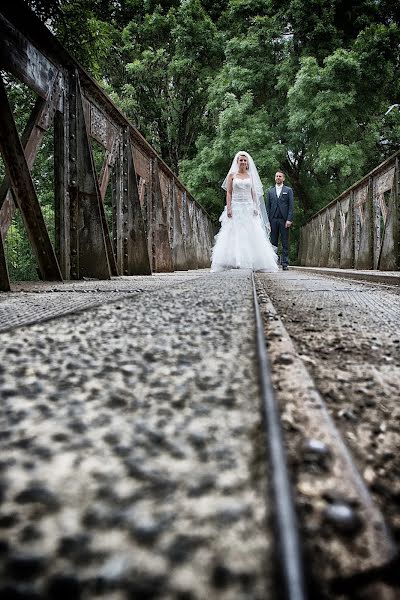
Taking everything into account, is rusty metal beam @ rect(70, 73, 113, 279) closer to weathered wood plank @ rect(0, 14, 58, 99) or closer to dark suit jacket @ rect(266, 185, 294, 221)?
weathered wood plank @ rect(0, 14, 58, 99)

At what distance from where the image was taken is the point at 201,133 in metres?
19.1

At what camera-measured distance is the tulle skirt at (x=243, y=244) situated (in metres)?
7.75

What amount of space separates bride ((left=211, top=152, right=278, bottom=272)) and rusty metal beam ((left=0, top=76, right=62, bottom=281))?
4731 mm

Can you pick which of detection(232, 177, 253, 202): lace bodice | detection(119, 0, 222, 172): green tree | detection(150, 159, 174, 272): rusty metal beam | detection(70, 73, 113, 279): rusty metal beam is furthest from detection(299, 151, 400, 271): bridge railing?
detection(119, 0, 222, 172): green tree

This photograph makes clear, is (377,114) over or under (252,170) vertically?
over

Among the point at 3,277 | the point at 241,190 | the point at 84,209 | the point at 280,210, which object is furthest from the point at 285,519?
the point at 280,210

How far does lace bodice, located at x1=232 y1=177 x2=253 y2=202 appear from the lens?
8.31 metres

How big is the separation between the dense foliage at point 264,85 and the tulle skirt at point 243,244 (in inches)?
290

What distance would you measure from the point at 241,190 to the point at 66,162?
5.09 metres

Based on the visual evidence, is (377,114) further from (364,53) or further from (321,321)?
(321,321)

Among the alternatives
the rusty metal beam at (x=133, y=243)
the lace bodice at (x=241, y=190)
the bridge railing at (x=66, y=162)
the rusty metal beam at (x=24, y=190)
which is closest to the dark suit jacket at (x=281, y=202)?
the lace bodice at (x=241, y=190)

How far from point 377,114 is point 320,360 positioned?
18.7 meters

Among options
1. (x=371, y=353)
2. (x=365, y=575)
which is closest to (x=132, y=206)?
(x=371, y=353)

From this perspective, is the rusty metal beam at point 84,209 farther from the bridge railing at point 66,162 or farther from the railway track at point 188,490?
the railway track at point 188,490
